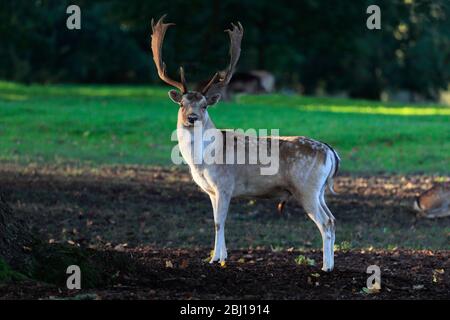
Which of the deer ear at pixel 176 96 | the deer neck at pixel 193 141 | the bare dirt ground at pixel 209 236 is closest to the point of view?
the bare dirt ground at pixel 209 236

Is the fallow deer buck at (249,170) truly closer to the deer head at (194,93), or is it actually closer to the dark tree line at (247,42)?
the deer head at (194,93)

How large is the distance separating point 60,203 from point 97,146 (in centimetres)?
782

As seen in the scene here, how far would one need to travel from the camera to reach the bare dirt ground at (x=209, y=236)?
8.93 metres

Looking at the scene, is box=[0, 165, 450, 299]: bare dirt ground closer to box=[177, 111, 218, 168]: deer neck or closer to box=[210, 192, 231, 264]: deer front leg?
box=[210, 192, 231, 264]: deer front leg

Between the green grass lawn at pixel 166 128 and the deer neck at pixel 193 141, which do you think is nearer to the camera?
the deer neck at pixel 193 141

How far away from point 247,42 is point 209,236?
97.2 feet

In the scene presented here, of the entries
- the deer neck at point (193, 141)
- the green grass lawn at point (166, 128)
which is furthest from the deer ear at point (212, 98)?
the green grass lawn at point (166, 128)

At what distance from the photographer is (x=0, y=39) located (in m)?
36.4

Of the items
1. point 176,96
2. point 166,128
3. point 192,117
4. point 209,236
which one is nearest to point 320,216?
point 192,117

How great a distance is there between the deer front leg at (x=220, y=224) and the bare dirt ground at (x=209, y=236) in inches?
6.9

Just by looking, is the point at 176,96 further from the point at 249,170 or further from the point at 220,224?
the point at 220,224

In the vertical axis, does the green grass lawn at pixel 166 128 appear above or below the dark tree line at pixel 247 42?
below

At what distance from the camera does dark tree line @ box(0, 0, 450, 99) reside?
37938 mm

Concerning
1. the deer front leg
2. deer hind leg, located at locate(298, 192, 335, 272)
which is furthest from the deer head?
deer hind leg, located at locate(298, 192, 335, 272)
